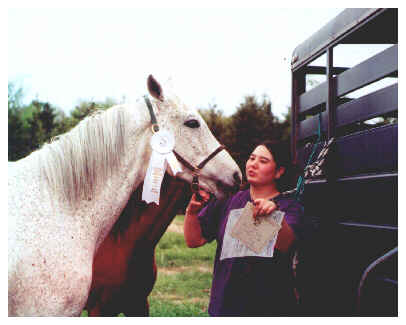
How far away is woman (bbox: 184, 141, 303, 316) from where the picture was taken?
74.9 inches

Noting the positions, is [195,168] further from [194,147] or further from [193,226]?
[193,226]

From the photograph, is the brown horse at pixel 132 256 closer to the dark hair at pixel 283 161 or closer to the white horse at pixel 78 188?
the white horse at pixel 78 188

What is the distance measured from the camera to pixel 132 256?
2873 mm

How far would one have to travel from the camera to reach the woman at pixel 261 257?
190 centimetres

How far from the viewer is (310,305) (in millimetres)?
2357

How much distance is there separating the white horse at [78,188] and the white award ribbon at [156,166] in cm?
7

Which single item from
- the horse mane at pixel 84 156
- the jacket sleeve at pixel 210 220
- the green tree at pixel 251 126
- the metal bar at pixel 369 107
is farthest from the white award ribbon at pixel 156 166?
the green tree at pixel 251 126

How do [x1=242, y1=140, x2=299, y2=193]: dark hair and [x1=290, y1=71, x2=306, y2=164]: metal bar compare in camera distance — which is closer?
[x1=242, y1=140, x2=299, y2=193]: dark hair

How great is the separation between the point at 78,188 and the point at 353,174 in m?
1.43

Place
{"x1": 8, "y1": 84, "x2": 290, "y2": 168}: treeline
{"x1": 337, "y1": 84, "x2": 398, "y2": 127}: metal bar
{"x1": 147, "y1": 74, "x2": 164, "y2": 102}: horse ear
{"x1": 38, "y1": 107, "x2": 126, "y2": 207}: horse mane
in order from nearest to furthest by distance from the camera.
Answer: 1. {"x1": 337, "y1": 84, "x2": 398, "y2": 127}: metal bar
2. {"x1": 38, "y1": 107, "x2": 126, "y2": 207}: horse mane
3. {"x1": 147, "y1": 74, "x2": 164, "y2": 102}: horse ear
4. {"x1": 8, "y1": 84, "x2": 290, "y2": 168}: treeline

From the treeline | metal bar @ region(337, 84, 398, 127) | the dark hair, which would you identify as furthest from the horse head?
the treeline

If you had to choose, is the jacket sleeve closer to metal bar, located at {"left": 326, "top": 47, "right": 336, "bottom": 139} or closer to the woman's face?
the woman's face

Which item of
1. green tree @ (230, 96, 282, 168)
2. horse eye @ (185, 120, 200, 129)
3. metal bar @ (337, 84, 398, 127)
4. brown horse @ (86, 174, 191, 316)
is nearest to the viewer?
metal bar @ (337, 84, 398, 127)

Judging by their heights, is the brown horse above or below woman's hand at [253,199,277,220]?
below
